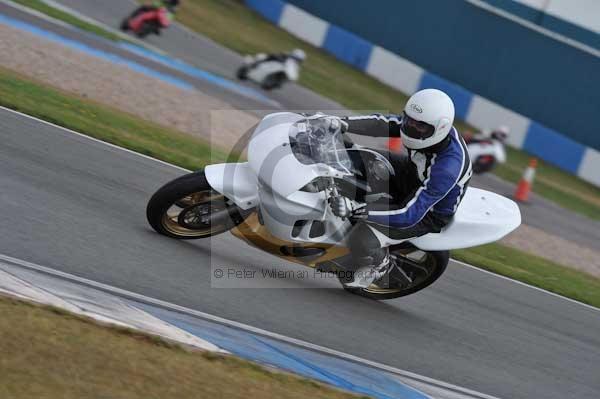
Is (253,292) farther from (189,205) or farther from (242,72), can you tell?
(242,72)

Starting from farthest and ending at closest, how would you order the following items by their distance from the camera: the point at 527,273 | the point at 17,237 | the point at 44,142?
1. the point at 527,273
2. the point at 44,142
3. the point at 17,237

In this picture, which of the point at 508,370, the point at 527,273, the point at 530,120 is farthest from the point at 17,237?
the point at 530,120

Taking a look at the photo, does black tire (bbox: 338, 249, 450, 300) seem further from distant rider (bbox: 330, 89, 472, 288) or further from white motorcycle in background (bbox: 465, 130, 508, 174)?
white motorcycle in background (bbox: 465, 130, 508, 174)

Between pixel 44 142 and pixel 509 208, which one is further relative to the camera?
A: pixel 44 142

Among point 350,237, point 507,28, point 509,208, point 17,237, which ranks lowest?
point 17,237

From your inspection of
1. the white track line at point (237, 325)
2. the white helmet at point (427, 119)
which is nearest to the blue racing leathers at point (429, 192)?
the white helmet at point (427, 119)

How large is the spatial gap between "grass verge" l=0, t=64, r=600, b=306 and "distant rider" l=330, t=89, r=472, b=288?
10.6ft

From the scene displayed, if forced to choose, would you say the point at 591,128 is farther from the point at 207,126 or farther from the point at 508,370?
the point at 508,370

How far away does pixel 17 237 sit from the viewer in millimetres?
5891

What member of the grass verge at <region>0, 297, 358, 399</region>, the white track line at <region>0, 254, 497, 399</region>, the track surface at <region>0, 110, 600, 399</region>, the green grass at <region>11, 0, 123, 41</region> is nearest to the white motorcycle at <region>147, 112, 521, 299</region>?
the track surface at <region>0, 110, 600, 399</region>

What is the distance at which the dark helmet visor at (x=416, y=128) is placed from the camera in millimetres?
6184

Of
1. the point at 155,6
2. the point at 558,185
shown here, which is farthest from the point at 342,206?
the point at 558,185

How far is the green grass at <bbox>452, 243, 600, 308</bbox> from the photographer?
32.5 ft

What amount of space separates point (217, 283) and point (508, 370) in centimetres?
251
